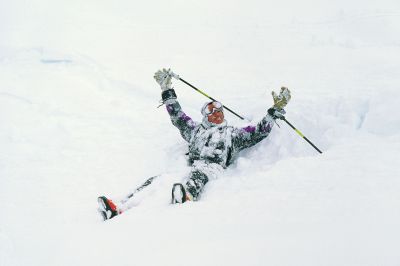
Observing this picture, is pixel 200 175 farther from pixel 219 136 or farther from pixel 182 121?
pixel 182 121

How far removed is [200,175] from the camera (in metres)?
4.39

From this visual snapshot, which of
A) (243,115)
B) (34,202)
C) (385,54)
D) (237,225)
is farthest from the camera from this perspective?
(385,54)

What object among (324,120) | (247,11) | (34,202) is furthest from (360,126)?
(247,11)

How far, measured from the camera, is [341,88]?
5.77 m

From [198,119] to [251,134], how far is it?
1.22m

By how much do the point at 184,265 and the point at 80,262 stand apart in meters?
0.87

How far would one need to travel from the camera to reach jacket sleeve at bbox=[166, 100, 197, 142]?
5.18m

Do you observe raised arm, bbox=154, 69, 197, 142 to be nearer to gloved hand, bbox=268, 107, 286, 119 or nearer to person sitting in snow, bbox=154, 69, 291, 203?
person sitting in snow, bbox=154, 69, 291, 203

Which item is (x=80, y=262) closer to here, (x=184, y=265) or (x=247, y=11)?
(x=184, y=265)

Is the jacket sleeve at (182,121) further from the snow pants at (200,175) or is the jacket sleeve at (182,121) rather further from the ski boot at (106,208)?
the ski boot at (106,208)

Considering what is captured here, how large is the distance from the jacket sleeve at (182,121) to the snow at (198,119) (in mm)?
303

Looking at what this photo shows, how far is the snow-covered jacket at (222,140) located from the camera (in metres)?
4.80

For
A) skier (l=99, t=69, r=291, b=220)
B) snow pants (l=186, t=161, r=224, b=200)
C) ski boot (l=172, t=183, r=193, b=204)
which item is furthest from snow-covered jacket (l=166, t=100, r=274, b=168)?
ski boot (l=172, t=183, r=193, b=204)

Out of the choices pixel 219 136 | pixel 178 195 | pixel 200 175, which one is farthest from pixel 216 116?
pixel 178 195
